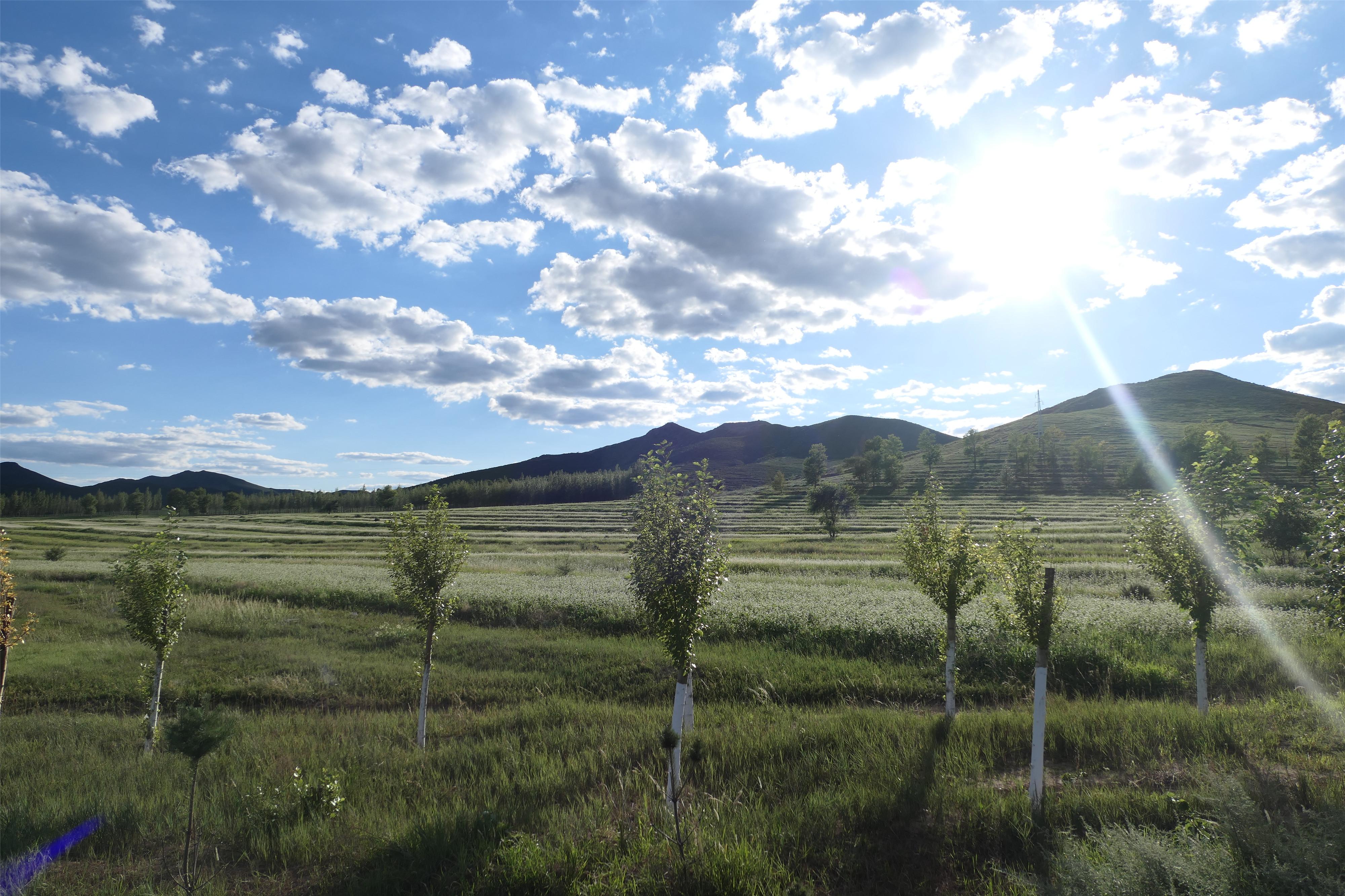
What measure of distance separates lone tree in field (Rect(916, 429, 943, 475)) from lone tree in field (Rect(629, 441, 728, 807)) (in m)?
126

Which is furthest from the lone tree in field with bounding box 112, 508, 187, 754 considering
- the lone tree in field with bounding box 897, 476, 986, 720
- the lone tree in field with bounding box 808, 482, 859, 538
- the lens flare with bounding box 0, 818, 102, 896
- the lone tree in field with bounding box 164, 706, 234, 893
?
the lone tree in field with bounding box 808, 482, 859, 538

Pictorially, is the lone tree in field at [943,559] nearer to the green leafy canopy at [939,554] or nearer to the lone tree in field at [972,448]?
the green leafy canopy at [939,554]

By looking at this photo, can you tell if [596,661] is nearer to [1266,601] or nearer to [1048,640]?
[1048,640]

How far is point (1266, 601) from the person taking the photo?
24.4 metres

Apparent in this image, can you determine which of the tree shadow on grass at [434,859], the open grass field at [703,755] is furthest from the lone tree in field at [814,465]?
the tree shadow on grass at [434,859]

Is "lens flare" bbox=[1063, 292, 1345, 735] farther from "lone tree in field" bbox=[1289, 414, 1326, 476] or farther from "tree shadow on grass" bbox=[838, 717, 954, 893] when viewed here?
"lone tree in field" bbox=[1289, 414, 1326, 476]

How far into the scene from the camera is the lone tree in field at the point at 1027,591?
9422 mm

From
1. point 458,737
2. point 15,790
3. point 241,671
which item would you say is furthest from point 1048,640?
point 241,671

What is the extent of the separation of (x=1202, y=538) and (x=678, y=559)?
11756 mm

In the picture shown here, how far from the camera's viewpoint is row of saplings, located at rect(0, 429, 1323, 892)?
32.0 feet

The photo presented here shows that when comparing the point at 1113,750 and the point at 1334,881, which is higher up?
the point at 1334,881

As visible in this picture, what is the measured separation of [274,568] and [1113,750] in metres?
47.7

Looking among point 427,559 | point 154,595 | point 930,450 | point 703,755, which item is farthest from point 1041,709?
point 930,450

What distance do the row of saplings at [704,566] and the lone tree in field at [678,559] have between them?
0.02 metres
